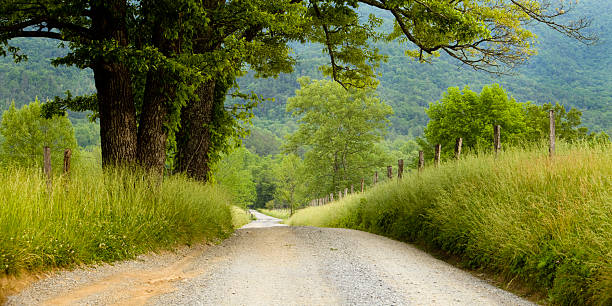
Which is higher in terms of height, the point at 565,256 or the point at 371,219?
the point at 565,256

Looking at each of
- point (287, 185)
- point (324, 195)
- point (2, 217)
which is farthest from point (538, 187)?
point (287, 185)

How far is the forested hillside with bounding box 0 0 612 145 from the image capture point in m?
84.0

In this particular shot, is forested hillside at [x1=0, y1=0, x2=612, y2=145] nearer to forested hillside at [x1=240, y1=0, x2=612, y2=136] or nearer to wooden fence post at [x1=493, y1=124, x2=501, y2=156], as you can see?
forested hillside at [x1=240, y1=0, x2=612, y2=136]

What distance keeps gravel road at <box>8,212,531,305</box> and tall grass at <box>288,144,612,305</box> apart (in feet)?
1.68

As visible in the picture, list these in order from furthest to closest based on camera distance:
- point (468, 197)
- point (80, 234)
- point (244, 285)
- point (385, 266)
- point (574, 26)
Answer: point (574, 26)
point (468, 197)
point (385, 266)
point (80, 234)
point (244, 285)

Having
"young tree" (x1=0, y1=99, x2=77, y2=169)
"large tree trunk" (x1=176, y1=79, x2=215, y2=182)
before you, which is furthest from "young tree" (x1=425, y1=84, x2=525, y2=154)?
"young tree" (x1=0, y1=99, x2=77, y2=169)

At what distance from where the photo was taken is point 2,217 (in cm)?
510

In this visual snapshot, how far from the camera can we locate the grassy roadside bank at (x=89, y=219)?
207 inches

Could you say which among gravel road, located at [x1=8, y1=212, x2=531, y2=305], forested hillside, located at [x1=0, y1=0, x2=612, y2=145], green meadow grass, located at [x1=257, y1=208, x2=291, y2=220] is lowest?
green meadow grass, located at [x1=257, y1=208, x2=291, y2=220]

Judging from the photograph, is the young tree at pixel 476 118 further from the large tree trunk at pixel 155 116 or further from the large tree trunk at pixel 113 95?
the large tree trunk at pixel 113 95

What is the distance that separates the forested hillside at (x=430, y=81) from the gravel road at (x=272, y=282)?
41935 mm

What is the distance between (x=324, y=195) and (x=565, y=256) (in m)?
39.1

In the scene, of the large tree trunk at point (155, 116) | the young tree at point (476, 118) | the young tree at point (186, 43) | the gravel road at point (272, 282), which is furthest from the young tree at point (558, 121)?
the gravel road at point (272, 282)

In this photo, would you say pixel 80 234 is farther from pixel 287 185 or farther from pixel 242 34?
pixel 287 185
